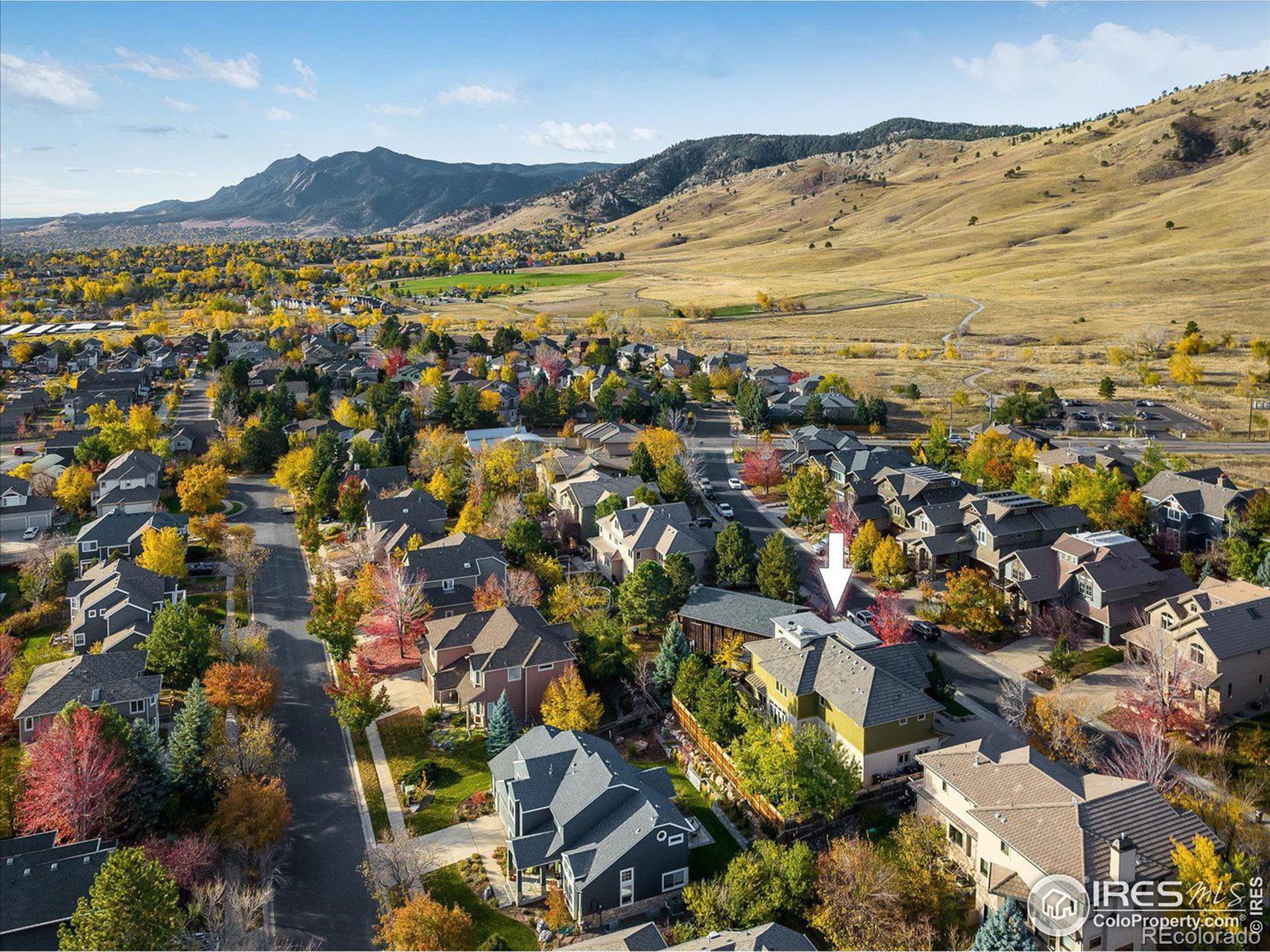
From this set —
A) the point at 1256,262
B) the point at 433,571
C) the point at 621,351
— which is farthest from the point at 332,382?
the point at 1256,262

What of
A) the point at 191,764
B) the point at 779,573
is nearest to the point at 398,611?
the point at 191,764

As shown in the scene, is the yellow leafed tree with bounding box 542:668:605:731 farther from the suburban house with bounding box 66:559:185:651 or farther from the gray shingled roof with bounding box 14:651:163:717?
the suburban house with bounding box 66:559:185:651

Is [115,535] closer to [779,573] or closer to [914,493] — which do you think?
[779,573]

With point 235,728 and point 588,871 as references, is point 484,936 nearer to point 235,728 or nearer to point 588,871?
point 588,871

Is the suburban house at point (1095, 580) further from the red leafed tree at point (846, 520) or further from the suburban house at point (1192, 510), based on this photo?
the red leafed tree at point (846, 520)

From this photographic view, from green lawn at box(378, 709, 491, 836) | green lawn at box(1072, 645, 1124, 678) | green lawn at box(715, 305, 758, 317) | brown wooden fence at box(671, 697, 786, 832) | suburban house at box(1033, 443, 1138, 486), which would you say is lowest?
green lawn at box(378, 709, 491, 836)

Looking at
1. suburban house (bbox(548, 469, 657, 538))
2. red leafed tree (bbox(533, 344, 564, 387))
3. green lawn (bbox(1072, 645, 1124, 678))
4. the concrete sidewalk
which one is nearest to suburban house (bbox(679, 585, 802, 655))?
green lawn (bbox(1072, 645, 1124, 678))
